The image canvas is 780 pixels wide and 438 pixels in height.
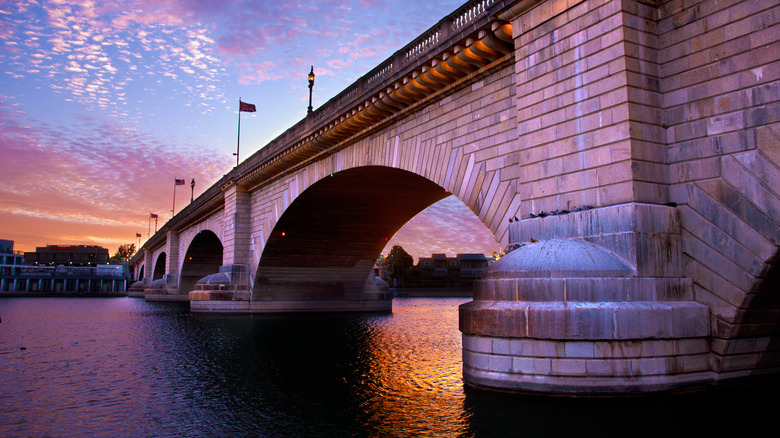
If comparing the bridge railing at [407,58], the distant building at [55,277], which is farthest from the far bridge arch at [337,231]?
the distant building at [55,277]

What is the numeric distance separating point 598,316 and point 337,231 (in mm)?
26565

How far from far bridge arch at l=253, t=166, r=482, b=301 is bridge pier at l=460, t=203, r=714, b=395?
14.1 metres

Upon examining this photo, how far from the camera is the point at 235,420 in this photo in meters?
9.84

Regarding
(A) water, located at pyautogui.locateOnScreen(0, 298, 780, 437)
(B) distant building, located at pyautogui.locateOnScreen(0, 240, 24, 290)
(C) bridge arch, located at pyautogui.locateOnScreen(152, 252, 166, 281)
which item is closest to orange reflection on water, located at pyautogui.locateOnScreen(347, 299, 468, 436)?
(A) water, located at pyautogui.locateOnScreen(0, 298, 780, 437)

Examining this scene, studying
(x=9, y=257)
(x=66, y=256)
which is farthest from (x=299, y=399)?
(x=66, y=256)

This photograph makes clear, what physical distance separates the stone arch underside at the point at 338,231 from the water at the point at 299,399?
953 centimetres

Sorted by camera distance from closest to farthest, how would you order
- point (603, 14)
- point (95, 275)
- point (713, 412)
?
point (713, 412) → point (603, 14) → point (95, 275)

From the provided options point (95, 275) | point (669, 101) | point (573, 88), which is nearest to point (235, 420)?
point (573, 88)

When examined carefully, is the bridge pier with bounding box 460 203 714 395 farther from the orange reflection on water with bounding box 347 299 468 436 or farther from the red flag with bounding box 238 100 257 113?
the red flag with bounding box 238 100 257 113

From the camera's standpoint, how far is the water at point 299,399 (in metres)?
8.84

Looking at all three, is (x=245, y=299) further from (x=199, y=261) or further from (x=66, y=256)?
(x=66, y=256)

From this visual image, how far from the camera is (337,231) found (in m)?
35.2

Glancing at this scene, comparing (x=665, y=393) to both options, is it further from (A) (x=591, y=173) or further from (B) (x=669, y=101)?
(B) (x=669, y=101)

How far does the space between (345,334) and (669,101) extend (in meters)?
16.9
